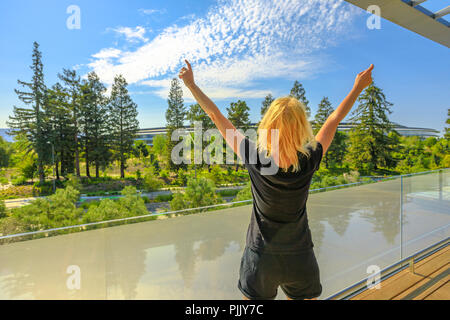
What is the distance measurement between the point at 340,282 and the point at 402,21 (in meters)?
2.05

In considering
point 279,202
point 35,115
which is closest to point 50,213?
point 35,115

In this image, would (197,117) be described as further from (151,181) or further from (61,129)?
(61,129)

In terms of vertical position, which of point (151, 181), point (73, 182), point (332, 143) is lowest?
point (151, 181)

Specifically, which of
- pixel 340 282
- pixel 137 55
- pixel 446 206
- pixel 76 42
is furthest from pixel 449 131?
pixel 76 42

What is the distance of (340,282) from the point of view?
1516mm

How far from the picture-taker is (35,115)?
1178 centimetres

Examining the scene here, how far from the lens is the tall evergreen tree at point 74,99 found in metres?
13.5

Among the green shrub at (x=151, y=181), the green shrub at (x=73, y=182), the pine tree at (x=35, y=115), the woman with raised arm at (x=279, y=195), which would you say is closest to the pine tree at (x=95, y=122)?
the green shrub at (x=73, y=182)

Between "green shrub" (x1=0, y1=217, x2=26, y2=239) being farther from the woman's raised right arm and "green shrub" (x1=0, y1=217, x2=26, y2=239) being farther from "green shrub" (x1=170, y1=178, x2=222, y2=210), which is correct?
the woman's raised right arm

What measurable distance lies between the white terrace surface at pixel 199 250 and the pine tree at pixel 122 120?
46.6ft

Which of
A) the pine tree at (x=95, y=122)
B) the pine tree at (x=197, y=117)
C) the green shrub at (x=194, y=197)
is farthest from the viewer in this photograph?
the pine tree at (x=197, y=117)

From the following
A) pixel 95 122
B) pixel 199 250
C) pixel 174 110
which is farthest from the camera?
pixel 174 110

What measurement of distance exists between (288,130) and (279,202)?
195mm

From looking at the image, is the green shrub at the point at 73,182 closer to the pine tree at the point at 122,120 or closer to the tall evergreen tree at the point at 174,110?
the pine tree at the point at 122,120
